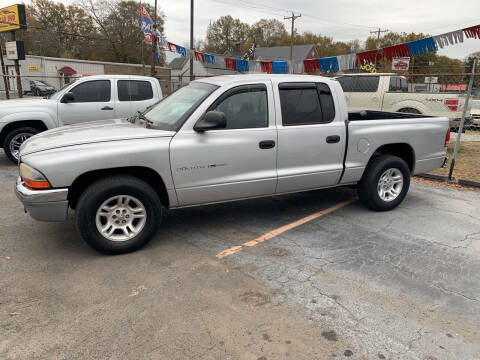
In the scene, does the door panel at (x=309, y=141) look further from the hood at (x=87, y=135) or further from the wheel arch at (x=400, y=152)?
the hood at (x=87, y=135)

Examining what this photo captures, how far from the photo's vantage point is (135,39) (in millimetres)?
52500

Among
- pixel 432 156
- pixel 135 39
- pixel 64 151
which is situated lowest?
pixel 432 156

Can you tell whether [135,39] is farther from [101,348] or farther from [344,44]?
[101,348]

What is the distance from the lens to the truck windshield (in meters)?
3.98

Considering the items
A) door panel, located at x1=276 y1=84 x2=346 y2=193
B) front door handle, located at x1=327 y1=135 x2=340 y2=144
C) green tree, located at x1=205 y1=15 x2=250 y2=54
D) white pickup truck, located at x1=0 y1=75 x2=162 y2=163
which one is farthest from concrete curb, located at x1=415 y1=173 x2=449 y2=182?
green tree, located at x1=205 y1=15 x2=250 y2=54

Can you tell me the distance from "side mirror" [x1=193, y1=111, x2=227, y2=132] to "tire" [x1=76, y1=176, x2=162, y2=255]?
32.8 inches

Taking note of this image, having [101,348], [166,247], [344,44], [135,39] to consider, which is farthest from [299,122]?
[344,44]

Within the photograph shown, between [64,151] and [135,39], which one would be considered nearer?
[64,151]

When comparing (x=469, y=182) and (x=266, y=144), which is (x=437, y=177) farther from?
(x=266, y=144)

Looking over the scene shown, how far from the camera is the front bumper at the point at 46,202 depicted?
11.1 ft

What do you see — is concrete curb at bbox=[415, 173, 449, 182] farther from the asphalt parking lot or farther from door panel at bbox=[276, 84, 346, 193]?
door panel at bbox=[276, 84, 346, 193]

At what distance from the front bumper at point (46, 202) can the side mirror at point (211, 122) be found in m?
1.46

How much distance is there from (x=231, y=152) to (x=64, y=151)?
5.56 feet

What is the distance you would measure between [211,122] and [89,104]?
532cm
